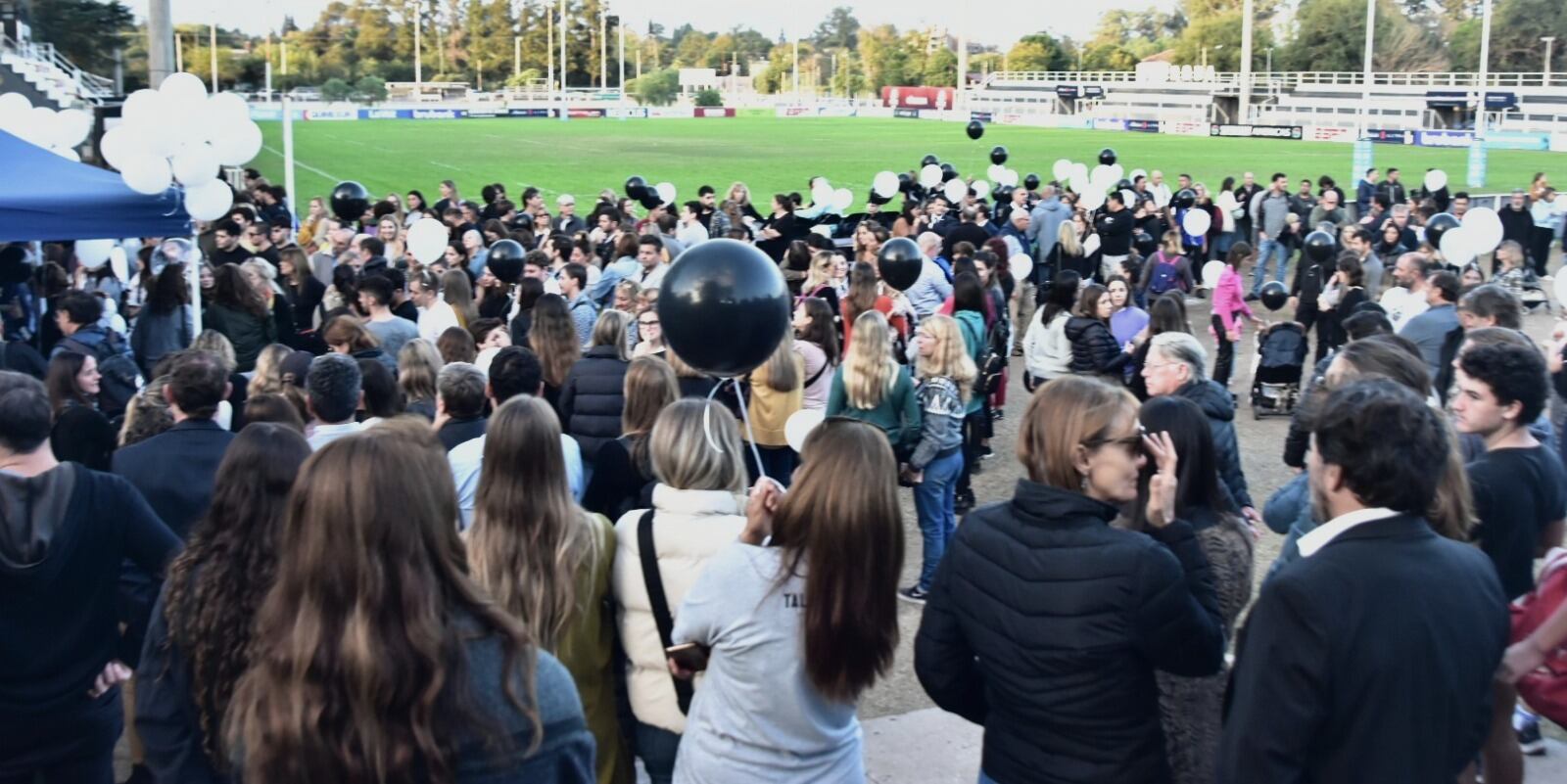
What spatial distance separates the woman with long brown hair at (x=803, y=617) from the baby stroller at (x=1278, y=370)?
29.8 feet

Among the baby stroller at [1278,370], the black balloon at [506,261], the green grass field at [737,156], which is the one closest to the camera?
the black balloon at [506,261]

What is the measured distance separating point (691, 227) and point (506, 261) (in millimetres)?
4812

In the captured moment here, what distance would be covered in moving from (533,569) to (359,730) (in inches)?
65.0

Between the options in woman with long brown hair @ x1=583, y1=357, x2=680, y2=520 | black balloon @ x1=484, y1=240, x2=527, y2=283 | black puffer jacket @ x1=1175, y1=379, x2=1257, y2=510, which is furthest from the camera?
black balloon @ x1=484, y1=240, x2=527, y2=283

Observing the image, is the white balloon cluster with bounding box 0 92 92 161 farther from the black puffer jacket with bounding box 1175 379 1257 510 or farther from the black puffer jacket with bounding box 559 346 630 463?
the black puffer jacket with bounding box 1175 379 1257 510

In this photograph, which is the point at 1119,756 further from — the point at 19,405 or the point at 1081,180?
the point at 1081,180

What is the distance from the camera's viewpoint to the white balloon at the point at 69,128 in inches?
496

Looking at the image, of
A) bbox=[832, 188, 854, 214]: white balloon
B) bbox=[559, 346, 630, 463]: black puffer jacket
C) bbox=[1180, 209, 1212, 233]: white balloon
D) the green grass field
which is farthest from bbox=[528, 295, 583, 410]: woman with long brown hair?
the green grass field

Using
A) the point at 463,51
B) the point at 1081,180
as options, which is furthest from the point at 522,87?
the point at 1081,180

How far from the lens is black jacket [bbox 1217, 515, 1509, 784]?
8.86 ft

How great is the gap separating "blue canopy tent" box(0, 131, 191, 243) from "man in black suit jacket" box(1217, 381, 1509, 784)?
7668mm

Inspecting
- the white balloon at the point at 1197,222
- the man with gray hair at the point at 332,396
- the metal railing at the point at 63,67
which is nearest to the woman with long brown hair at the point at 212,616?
the man with gray hair at the point at 332,396

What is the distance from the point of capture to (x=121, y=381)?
722 cm

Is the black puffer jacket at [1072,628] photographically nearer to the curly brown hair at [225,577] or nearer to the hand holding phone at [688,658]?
the hand holding phone at [688,658]
